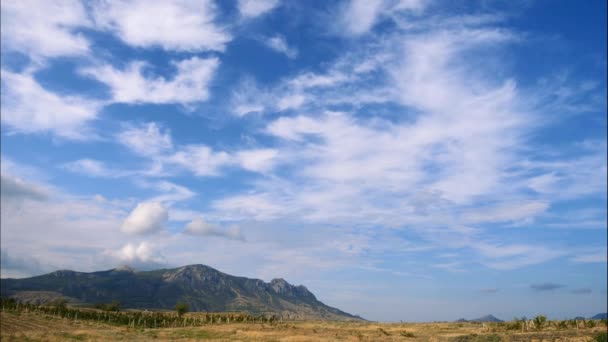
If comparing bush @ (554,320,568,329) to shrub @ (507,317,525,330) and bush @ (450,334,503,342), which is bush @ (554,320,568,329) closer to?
shrub @ (507,317,525,330)

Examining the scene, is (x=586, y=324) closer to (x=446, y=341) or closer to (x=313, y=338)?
(x=446, y=341)

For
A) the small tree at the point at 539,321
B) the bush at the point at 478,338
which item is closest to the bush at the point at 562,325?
the small tree at the point at 539,321

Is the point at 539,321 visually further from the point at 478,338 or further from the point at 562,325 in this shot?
the point at 478,338

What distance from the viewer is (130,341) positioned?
1964 inches

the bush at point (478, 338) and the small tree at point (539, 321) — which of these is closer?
the bush at point (478, 338)

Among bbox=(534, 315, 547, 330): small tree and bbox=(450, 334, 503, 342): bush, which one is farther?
bbox=(534, 315, 547, 330): small tree

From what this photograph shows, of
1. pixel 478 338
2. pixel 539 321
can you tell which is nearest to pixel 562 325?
pixel 539 321

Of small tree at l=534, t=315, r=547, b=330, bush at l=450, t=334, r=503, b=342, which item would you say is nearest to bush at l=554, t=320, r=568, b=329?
small tree at l=534, t=315, r=547, b=330

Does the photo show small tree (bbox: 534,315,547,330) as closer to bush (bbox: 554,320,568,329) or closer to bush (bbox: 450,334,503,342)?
bush (bbox: 554,320,568,329)

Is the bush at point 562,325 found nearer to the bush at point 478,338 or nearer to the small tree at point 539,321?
the small tree at point 539,321

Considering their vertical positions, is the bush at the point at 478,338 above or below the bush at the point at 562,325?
above

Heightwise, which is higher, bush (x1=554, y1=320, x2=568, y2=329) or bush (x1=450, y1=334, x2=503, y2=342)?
→ bush (x1=450, y1=334, x2=503, y2=342)

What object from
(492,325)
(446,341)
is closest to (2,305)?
(446,341)

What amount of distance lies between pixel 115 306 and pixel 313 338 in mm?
93720
